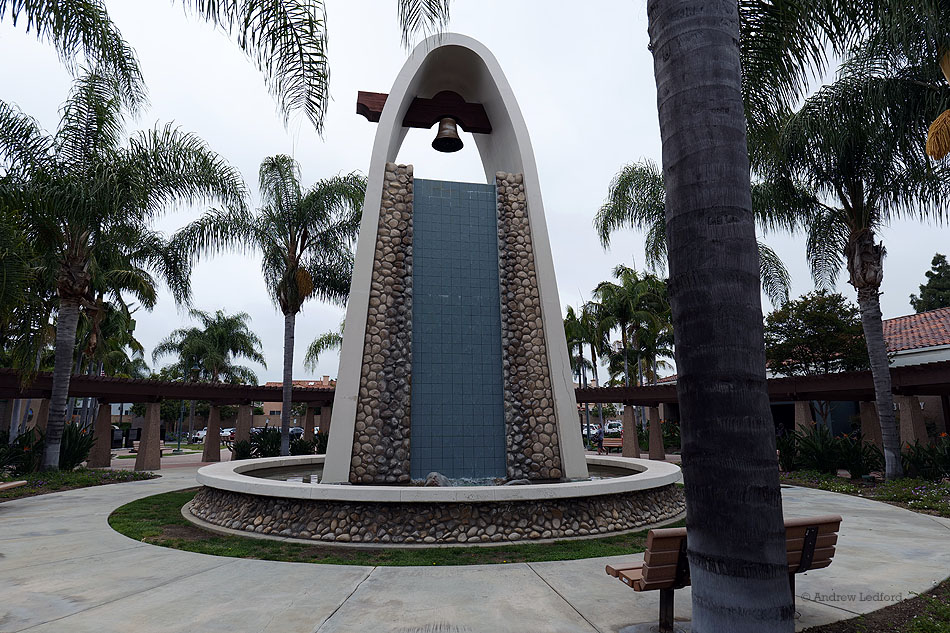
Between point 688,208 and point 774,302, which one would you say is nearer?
point 688,208

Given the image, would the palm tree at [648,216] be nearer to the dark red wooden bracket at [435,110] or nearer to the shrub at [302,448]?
the dark red wooden bracket at [435,110]

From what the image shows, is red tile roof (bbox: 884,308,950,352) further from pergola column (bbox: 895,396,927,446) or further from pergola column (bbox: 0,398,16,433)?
pergola column (bbox: 0,398,16,433)

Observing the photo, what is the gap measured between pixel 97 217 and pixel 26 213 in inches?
65.8

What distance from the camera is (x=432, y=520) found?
784 centimetres

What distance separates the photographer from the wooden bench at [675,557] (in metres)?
4.28

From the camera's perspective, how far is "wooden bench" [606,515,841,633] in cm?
428

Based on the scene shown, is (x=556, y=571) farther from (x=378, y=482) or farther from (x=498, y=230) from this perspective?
(x=498, y=230)

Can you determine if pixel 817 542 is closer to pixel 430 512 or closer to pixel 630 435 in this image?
pixel 430 512

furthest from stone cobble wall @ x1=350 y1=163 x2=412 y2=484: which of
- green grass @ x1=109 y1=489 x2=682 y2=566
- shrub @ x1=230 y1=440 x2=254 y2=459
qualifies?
shrub @ x1=230 y1=440 x2=254 y2=459

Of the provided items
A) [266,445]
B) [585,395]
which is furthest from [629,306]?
[266,445]

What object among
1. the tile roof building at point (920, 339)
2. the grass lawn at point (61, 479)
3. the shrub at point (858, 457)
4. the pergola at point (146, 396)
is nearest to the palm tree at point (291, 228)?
the pergola at point (146, 396)

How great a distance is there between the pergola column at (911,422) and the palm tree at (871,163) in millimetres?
2419

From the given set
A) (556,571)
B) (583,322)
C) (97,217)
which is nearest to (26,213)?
(97,217)

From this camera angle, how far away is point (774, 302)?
23312 millimetres
